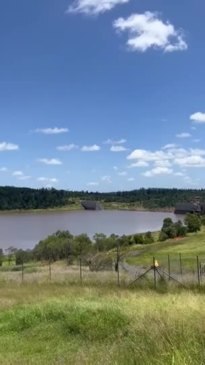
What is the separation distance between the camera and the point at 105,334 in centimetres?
981

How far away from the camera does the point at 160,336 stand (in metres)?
6.36

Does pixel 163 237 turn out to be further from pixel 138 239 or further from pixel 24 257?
pixel 24 257

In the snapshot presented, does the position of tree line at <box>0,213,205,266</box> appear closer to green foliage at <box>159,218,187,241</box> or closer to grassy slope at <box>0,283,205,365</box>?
green foliage at <box>159,218,187,241</box>

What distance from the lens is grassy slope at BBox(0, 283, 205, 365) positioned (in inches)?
222

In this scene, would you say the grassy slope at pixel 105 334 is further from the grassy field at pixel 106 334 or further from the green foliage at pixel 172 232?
the green foliage at pixel 172 232

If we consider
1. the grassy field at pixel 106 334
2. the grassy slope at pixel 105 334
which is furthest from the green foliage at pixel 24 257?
the grassy slope at pixel 105 334

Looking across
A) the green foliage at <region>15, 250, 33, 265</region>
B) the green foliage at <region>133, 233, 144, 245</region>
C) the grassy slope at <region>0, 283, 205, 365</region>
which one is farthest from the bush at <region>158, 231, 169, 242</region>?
the grassy slope at <region>0, 283, 205, 365</region>

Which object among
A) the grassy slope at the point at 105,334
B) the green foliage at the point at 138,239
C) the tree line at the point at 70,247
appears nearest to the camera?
the grassy slope at the point at 105,334

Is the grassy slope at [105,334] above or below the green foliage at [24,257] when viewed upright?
above

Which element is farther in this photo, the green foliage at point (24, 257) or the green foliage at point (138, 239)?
the green foliage at point (138, 239)

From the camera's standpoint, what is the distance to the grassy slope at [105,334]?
565 cm

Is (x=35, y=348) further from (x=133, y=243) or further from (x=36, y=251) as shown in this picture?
(x=133, y=243)

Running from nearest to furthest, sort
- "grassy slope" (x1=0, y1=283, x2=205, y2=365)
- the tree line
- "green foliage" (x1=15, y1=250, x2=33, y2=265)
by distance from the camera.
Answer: "grassy slope" (x1=0, y1=283, x2=205, y2=365) → "green foliage" (x1=15, y1=250, x2=33, y2=265) → the tree line

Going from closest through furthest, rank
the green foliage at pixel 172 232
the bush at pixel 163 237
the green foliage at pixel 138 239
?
the green foliage at pixel 138 239, the bush at pixel 163 237, the green foliage at pixel 172 232
